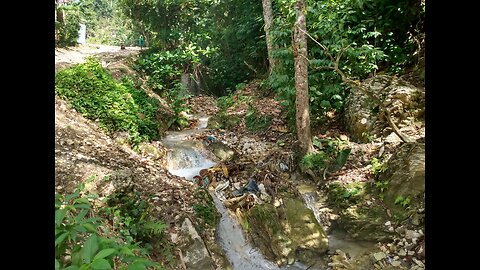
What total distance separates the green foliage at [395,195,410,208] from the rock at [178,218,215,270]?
134 inches

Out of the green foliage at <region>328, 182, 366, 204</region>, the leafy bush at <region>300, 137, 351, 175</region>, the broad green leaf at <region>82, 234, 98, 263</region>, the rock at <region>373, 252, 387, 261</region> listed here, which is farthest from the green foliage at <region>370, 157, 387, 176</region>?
the broad green leaf at <region>82, 234, 98, 263</region>

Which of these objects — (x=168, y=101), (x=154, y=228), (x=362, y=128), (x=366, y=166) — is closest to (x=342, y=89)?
(x=362, y=128)

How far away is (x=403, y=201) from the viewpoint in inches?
221

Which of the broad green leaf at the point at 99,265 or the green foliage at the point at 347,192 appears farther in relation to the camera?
the green foliage at the point at 347,192

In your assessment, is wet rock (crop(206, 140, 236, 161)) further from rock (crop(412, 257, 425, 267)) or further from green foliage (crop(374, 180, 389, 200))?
rock (crop(412, 257, 425, 267))

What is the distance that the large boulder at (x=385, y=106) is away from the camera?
721 centimetres

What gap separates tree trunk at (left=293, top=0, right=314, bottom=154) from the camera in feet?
22.6

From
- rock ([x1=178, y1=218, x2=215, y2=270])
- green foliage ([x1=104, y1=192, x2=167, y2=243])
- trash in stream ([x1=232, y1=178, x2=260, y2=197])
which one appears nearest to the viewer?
green foliage ([x1=104, y1=192, x2=167, y2=243])

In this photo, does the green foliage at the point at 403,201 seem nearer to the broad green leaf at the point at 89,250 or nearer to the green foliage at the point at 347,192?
the green foliage at the point at 347,192

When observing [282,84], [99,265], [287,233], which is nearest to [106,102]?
[282,84]

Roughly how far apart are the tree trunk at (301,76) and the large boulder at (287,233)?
1.83 metres

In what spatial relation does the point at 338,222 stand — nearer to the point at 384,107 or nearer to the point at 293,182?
the point at 293,182

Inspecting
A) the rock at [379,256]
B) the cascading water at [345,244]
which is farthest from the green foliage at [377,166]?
the rock at [379,256]

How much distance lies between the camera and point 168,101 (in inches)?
491
